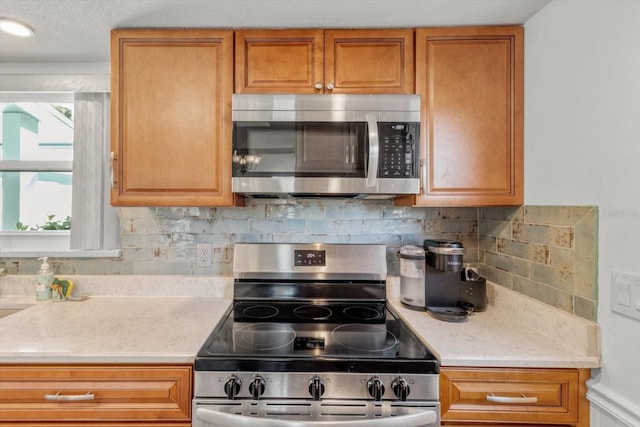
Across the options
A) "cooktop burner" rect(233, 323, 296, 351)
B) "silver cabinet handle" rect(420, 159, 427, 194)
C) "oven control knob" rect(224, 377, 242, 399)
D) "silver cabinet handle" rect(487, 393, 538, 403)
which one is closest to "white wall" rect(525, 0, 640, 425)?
"silver cabinet handle" rect(487, 393, 538, 403)

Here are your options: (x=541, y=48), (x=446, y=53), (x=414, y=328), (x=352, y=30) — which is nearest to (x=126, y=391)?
(x=414, y=328)

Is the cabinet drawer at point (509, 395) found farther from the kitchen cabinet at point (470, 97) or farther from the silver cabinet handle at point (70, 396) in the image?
the silver cabinet handle at point (70, 396)

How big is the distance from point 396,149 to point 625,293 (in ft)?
2.87

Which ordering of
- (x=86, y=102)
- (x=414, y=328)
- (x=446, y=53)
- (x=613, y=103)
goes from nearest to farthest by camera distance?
(x=613, y=103), (x=414, y=328), (x=446, y=53), (x=86, y=102)

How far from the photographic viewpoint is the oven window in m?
1.37

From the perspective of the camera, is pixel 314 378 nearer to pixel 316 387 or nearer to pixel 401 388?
pixel 316 387

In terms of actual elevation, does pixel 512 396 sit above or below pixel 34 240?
below

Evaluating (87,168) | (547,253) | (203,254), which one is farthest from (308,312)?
(87,168)

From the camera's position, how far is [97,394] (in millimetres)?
1065

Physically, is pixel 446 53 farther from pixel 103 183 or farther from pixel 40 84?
pixel 40 84

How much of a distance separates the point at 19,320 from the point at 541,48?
240cm

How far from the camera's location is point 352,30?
143cm

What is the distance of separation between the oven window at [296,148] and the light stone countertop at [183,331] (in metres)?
0.68

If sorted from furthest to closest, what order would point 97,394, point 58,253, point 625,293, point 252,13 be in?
1. point 58,253
2. point 252,13
3. point 97,394
4. point 625,293
